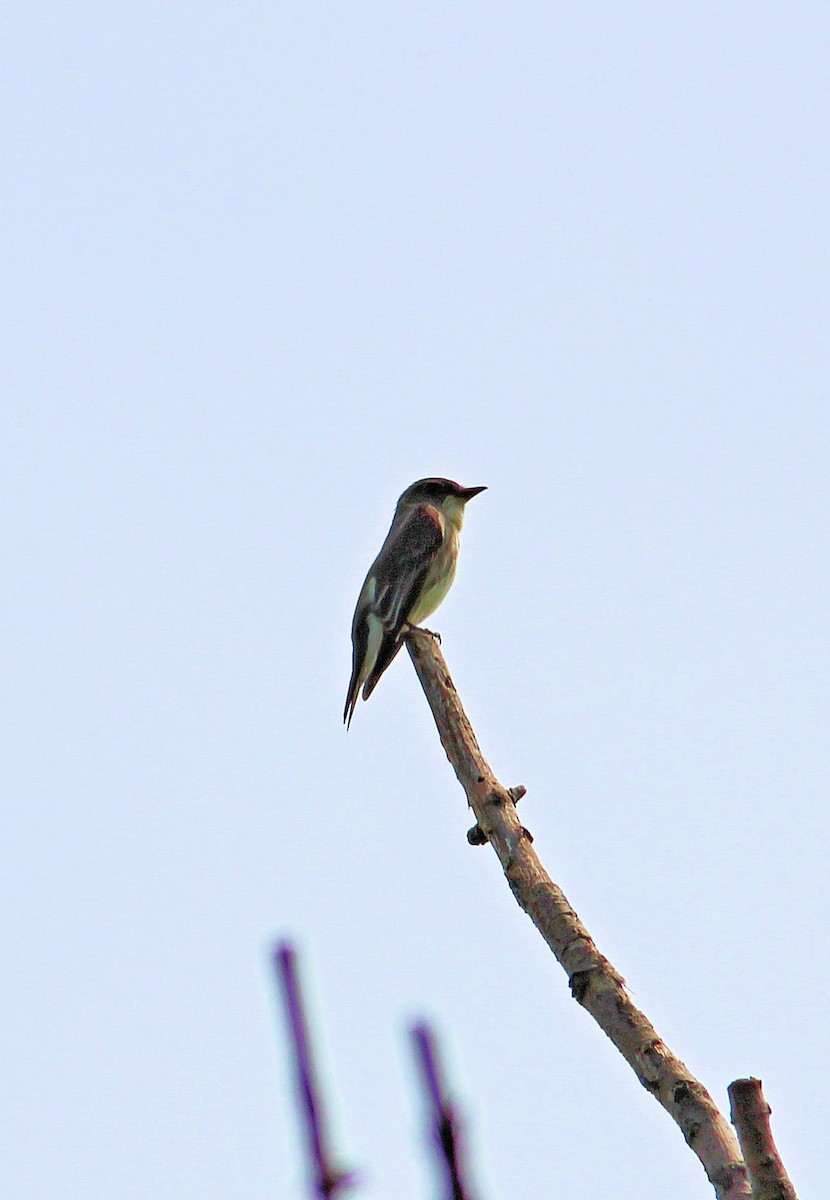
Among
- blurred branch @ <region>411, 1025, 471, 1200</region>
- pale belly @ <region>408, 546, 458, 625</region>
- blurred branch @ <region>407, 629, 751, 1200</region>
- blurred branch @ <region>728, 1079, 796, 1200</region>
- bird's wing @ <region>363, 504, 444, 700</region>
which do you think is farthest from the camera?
pale belly @ <region>408, 546, 458, 625</region>

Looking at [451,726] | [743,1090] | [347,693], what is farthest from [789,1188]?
[347,693]

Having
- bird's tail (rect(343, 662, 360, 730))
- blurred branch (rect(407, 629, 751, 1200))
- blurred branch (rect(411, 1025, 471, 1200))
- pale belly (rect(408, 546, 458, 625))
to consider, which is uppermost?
pale belly (rect(408, 546, 458, 625))

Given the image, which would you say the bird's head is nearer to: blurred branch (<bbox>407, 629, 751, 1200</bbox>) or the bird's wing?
the bird's wing

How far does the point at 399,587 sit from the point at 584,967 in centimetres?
664

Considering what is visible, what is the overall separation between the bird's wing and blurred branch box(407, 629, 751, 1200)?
4301 mm

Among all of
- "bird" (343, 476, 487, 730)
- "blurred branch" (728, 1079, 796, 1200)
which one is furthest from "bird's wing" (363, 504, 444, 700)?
"blurred branch" (728, 1079, 796, 1200)

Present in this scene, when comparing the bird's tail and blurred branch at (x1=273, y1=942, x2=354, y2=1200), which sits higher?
the bird's tail

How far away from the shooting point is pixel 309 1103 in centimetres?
100

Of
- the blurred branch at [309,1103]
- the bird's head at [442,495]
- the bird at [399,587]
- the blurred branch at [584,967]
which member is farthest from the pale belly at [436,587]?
the blurred branch at [309,1103]

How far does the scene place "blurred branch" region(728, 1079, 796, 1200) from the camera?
2.69 metres

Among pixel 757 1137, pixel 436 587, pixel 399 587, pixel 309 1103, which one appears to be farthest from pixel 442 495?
pixel 309 1103

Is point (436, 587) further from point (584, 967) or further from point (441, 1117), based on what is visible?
point (441, 1117)

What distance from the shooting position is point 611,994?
4.06 meters

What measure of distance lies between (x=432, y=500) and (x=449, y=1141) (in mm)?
11558
